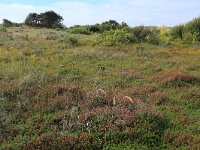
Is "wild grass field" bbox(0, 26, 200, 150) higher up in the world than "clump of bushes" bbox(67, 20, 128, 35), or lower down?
lower down

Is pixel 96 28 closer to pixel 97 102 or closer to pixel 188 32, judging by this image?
pixel 188 32

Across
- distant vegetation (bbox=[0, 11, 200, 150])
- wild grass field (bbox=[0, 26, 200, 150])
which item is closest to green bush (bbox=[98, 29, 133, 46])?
distant vegetation (bbox=[0, 11, 200, 150])

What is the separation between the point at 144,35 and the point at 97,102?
21909 mm

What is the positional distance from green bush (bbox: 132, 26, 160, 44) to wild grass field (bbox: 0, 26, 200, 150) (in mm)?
8434

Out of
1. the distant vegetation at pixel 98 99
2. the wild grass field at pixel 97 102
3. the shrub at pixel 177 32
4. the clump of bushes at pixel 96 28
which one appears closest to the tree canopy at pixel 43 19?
the clump of bushes at pixel 96 28

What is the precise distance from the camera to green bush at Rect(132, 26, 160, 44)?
3342 cm

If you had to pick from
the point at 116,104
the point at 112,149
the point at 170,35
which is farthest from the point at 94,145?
the point at 170,35

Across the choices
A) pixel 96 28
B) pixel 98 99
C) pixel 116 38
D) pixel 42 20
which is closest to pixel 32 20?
pixel 42 20

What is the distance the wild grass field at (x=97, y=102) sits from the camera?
11.0 meters

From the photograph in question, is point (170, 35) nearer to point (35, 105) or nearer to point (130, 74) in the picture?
point (130, 74)

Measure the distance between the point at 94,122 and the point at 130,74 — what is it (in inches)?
307

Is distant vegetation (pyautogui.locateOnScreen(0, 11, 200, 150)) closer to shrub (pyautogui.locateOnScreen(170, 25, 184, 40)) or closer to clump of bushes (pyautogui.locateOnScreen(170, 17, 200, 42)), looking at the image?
clump of bushes (pyautogui.locateOnScreen(170, 17, 200, 42))

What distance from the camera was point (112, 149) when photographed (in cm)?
1054

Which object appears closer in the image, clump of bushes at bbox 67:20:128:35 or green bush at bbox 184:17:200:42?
green bush at bbox 184:17:200:42
